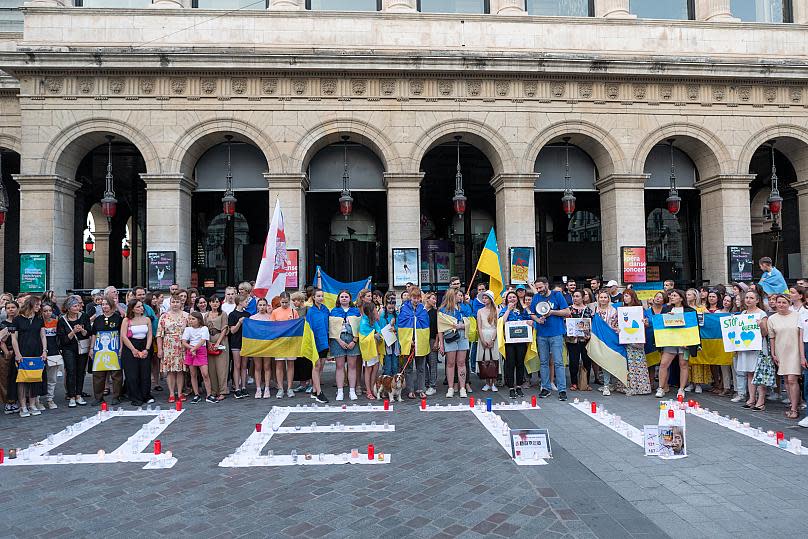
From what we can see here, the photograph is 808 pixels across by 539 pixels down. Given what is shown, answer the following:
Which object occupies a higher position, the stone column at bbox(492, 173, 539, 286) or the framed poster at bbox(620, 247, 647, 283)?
the stone column at bbox(492, 173, 539, 286)

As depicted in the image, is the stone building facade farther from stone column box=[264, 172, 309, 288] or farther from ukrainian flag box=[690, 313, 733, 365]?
ukrainian flag box=[690, 313, 733, 365]

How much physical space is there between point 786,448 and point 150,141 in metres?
16.5

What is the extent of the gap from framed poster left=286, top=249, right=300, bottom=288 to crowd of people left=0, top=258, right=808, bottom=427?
15.2 feet

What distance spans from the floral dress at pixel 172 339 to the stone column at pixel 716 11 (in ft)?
61.5

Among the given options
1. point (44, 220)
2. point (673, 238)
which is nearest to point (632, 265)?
point (673, 238)

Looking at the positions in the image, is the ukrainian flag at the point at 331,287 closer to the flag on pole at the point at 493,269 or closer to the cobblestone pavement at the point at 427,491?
the flag on pole at the point at 493,269

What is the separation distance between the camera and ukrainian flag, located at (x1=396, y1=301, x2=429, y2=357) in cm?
956

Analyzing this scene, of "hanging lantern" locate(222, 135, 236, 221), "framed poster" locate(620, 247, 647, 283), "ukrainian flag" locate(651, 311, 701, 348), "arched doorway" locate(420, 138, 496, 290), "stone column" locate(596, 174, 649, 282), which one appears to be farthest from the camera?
"arched doorway" locate(420, 138, 496, 290)

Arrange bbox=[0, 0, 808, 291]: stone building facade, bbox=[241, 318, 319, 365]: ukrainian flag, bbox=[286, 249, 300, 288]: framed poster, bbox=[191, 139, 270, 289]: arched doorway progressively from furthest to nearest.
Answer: bbox=[191, 139, 270, 289]: arched doorway < bbox=[0, 0, 808, 291]: stone building facade < bbox=[286, 249, 300, 288]: framed poster < bbox=[241, 318, 319, 365]: ukrainian flag

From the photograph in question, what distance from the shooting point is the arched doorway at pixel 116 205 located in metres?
17.9

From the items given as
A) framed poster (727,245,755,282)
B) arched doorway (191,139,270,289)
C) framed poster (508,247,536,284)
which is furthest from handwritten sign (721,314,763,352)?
arched doorway (191,139,270,289)

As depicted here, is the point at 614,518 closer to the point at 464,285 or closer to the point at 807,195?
the point at 464,285

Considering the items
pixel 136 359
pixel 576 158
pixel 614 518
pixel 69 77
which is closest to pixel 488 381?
pixel 614 518

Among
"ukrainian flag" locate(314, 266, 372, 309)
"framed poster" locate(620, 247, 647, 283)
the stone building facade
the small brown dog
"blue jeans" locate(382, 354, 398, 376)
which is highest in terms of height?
the stone building facade
